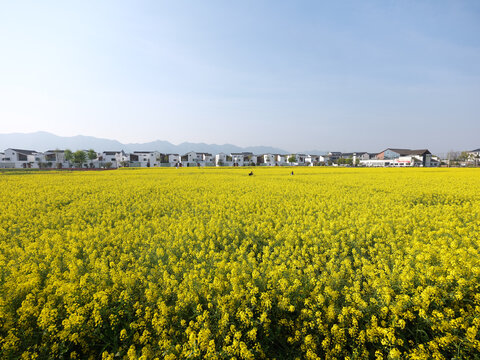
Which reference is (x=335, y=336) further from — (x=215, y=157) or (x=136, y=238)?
(x=215, y=157)

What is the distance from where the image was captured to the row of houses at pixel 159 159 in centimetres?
8538

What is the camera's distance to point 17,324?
3.53 meters

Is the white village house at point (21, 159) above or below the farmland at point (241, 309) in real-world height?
above

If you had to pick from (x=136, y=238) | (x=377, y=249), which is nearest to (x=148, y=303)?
(x=136, y=238)

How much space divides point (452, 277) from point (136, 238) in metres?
7.34

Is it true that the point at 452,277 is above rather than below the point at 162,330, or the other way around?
above

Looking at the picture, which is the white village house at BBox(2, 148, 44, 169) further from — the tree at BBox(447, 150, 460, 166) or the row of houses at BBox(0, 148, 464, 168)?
the tree at BBox(447, 150, 460, 166)

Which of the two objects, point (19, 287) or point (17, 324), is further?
point (19, 287)

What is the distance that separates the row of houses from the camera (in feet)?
280

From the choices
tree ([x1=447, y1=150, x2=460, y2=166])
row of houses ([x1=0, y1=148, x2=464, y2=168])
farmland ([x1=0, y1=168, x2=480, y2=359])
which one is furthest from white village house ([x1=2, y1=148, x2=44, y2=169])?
tree ([x1=447, y1=150, x2=460, y2=166])

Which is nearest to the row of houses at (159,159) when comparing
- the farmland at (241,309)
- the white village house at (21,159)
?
the white village house at (21,159)

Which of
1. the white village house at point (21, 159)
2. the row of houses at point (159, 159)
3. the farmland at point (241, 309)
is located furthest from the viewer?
the row of houses at point (159, 159)

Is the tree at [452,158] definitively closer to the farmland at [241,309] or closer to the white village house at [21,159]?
the farmland at [241,309]

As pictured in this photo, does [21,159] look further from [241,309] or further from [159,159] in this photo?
[241,309]
